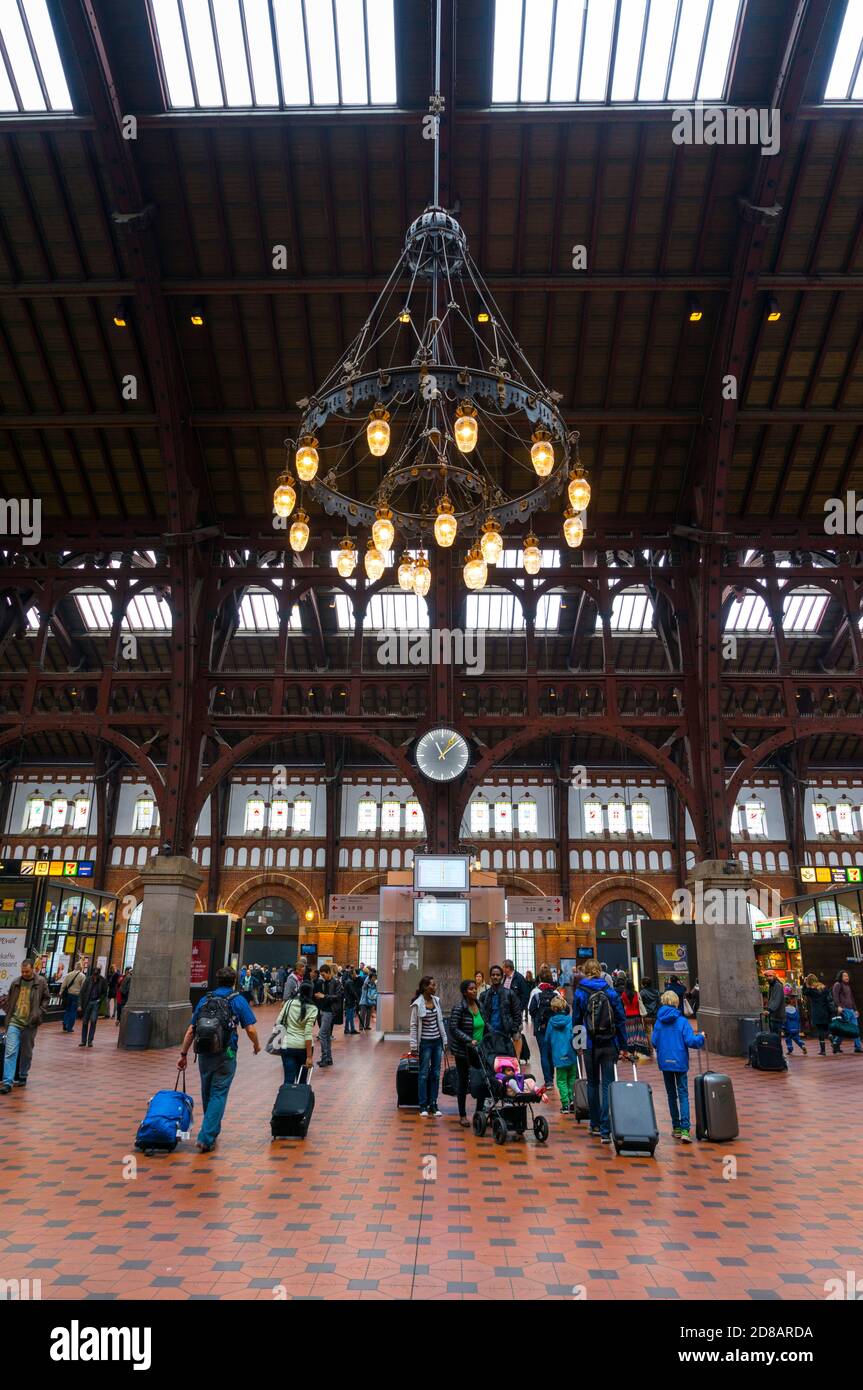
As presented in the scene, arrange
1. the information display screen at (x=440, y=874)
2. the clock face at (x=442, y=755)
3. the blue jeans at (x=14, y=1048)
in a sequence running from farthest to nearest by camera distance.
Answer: the clock face at (x=442, y=755), the information display screen at (x=440, y=874), the blue jeans at (x=14, y=1048)

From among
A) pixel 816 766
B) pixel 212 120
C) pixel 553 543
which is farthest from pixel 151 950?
pixel 816 766

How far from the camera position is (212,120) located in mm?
13258

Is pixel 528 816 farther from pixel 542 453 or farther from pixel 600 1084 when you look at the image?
pixel 542 453

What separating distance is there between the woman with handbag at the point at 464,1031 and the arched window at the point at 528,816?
22700mm

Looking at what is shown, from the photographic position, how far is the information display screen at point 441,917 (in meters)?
15.2

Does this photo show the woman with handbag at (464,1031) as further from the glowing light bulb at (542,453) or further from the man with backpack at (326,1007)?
the glowing light bulb at (542,453)

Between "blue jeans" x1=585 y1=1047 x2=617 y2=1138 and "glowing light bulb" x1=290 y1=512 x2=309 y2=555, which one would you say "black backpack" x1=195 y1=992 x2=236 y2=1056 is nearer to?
"blue jeans" x1=585 y1=1047 x2=617 y2=1138

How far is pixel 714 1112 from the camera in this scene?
27.6 feet

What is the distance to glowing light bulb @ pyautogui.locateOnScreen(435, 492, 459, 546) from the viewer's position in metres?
8.47

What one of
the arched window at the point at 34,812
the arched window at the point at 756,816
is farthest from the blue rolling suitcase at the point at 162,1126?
the arched window at the point at 756,816

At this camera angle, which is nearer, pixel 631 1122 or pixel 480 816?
pixel 631 1122

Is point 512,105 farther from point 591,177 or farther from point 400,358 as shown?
point 400,358
